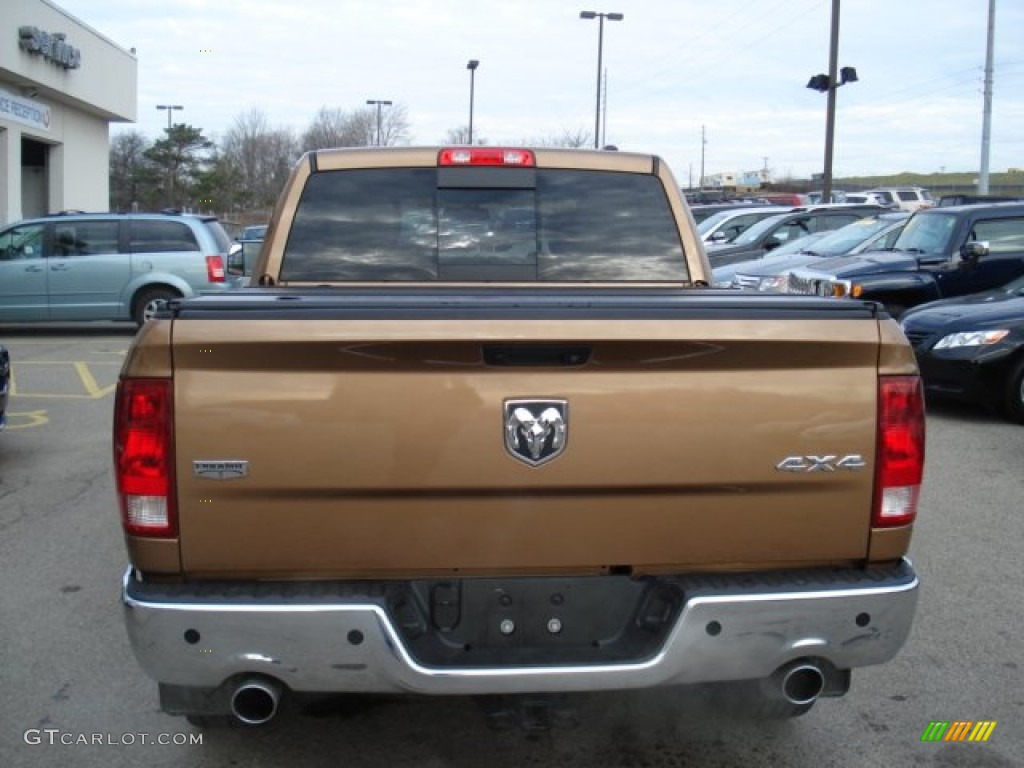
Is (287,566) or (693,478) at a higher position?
(693,478)

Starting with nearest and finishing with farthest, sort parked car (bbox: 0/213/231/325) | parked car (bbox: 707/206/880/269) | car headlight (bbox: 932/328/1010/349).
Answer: car headlight (bbox: 932/328/1010/349) < parked car (bbox: 0/213/231/325) < parked car (bbox: 707/206/880/269)

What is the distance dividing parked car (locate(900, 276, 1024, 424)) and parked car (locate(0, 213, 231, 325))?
Answer: 34.1 ft

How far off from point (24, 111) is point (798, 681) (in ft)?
95.3

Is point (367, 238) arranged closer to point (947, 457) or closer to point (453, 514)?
point (453, 514)

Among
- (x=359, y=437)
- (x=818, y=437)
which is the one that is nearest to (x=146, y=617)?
(x=359, y=437)

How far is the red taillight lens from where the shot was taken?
456 cm

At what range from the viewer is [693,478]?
2877mm

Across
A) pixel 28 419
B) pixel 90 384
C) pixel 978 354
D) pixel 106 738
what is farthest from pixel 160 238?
pixel 106 738

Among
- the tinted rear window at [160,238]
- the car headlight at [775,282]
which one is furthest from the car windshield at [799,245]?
the tinted rear window at [160,238]

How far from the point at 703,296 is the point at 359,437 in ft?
4.31

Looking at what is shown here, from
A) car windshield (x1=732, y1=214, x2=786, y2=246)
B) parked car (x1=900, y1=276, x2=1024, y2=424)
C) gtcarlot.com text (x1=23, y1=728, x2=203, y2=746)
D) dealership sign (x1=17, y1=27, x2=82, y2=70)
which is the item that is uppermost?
dealership sign (x1=17, y1=27, x2=82, y2=70)

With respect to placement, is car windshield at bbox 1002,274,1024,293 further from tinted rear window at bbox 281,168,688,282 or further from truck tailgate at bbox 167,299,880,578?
truck tailgate at bbox 167,299,880,578

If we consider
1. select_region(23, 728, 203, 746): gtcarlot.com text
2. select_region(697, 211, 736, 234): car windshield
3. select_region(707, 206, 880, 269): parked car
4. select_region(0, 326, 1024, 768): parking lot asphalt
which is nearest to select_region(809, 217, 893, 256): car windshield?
select_region(707, 206, 880, 269): parked car

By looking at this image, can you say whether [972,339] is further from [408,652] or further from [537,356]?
[408,652]
